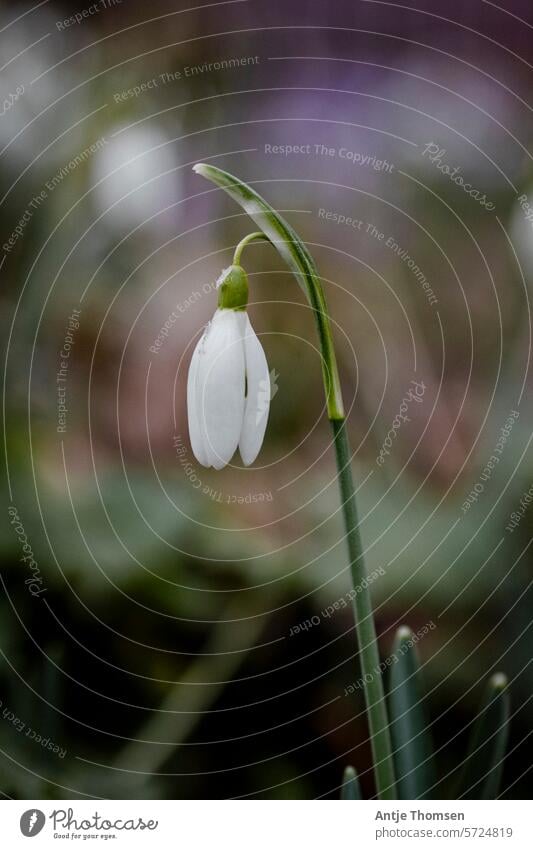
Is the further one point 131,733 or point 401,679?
point 131,733

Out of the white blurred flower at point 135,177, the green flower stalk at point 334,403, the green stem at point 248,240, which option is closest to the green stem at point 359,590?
the green flower stalk at point 334,403

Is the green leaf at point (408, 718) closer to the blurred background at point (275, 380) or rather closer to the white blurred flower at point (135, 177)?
the blurred background at point (275, 380)

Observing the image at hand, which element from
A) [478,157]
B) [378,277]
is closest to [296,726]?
[378,277]

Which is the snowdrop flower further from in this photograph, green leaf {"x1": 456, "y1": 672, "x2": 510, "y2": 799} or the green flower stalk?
green leaf {"x1": 456, "y1": 672, "x2": 510, "y2": 799}

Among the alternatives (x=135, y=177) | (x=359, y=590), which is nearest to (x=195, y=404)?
(x=359, y=590)

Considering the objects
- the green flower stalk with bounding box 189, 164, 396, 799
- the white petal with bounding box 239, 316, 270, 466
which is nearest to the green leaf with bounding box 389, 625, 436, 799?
the green flower stalk with bounding box 189, 164, 396, 799
